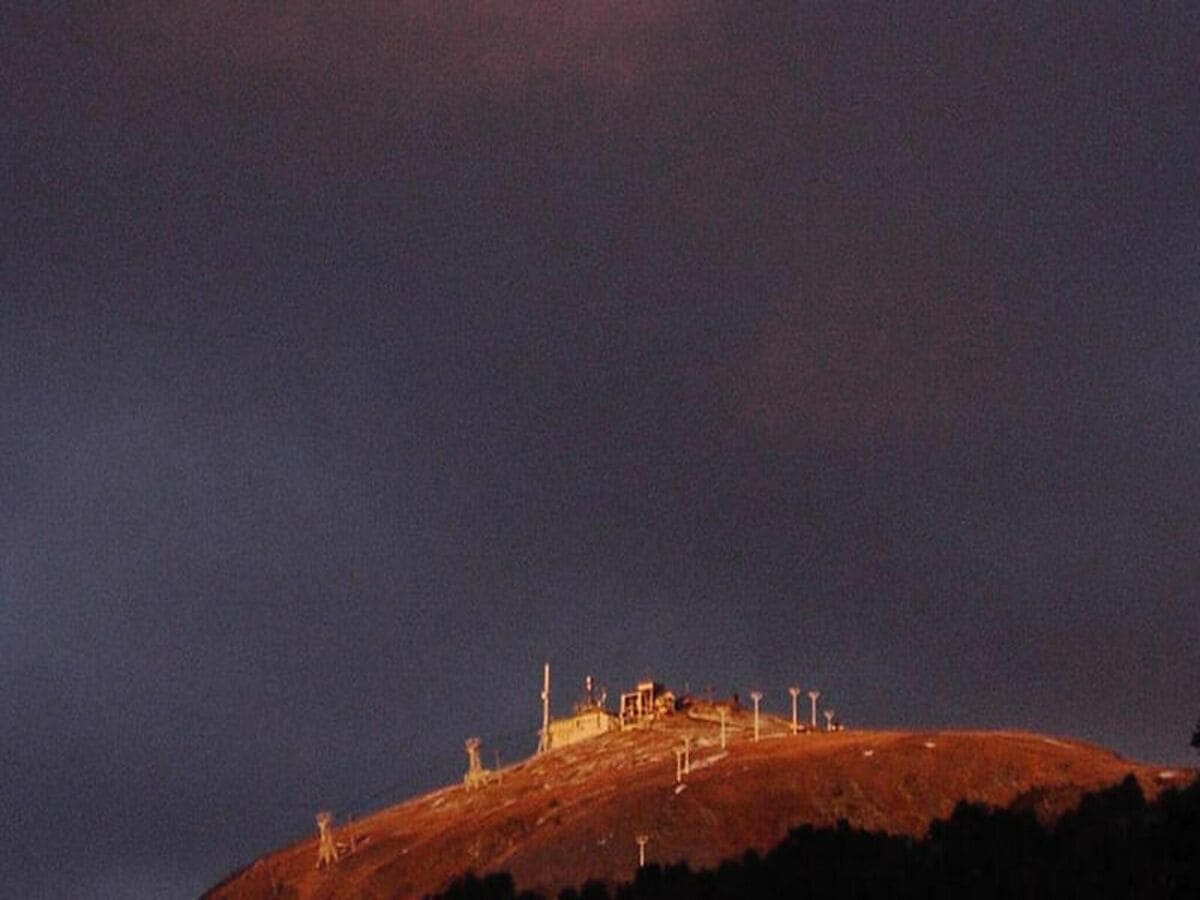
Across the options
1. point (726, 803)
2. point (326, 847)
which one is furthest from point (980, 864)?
point (326, 847)

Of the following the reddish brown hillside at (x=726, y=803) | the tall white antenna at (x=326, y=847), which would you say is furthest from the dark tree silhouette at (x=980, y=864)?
the tall white antenna at (x=326, y=847)

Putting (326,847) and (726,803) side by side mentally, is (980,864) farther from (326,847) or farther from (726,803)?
(326,847)

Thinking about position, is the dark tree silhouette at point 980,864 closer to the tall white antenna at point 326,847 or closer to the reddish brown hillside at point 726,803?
the reddish brown hillside at point 726,803

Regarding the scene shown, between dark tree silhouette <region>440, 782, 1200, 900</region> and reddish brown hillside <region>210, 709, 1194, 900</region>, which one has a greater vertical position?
reddish brown hillside <region>210, 709, 1194, 900</region>

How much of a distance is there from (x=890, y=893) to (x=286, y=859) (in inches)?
4847

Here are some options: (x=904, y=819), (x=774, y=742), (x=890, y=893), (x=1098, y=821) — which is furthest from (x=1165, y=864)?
(x=774, y=742)

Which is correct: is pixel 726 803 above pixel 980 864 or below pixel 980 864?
above

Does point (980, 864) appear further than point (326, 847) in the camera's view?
No

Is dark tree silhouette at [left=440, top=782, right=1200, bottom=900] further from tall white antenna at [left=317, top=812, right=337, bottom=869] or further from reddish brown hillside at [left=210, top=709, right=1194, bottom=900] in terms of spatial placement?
tall white antenna at [left=317, top=812, right=337, bottom=869]

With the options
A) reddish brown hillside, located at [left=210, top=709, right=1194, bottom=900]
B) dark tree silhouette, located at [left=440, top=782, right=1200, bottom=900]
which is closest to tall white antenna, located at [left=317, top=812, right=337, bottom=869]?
reddish brown hillside, located at [left=210, top=709, right=1194, bottom=900]

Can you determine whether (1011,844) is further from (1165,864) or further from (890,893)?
(1165,864)

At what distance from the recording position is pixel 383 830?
617 ft

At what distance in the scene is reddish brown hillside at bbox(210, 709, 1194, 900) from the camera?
13012cm

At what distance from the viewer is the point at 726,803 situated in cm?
13888
